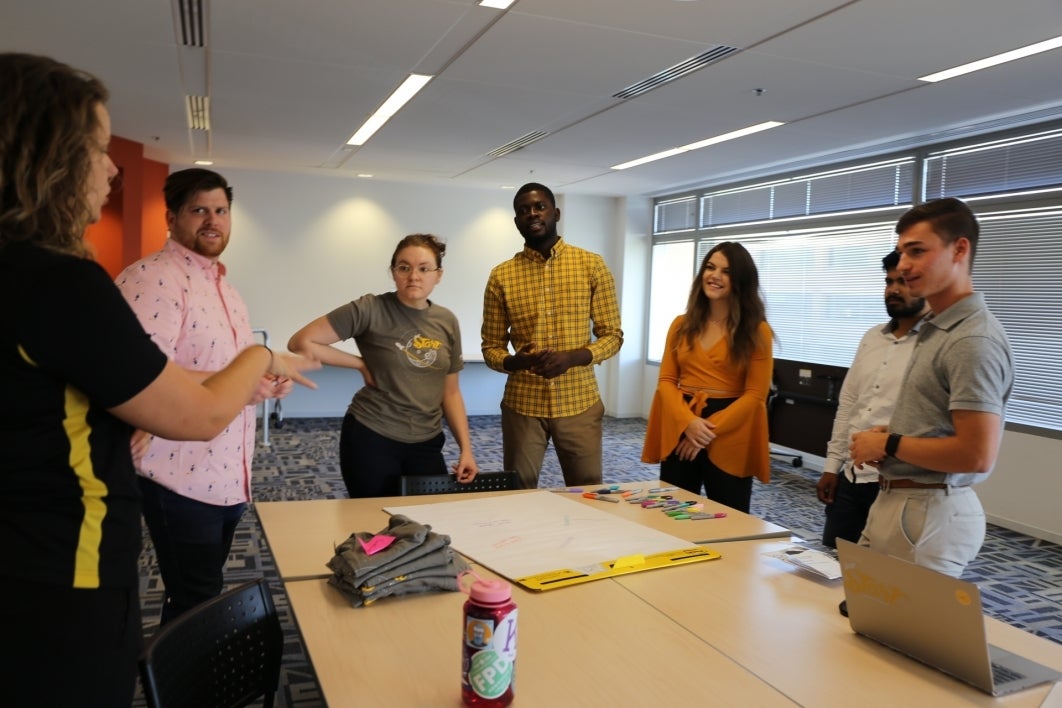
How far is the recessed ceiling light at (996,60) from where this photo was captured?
3779 millimetres

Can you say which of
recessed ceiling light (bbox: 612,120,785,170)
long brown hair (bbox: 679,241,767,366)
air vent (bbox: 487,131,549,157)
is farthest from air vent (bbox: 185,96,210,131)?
long brown hair (bbox: 679,241,767,366)

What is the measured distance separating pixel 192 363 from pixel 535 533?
1.01 meters

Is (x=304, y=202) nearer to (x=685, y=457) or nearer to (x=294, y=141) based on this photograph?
(x=294, y=141)

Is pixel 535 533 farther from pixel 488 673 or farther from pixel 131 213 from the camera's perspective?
pixel 131 213

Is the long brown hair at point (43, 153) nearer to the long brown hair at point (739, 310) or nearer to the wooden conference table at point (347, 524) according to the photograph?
the wooden conference table at point (347, 524)

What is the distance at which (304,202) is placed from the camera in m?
9.18

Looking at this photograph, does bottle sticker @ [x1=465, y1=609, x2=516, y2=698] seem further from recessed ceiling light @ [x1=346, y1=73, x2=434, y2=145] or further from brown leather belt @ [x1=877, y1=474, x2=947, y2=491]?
recessed ceiling light @ [x1=346, y1=73, x2=434, y2=145]

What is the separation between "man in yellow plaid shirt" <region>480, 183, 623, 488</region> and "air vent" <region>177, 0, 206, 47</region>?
6.34 ft

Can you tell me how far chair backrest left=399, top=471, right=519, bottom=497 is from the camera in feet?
8.74

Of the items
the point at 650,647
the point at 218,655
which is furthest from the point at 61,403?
the point at 650,647

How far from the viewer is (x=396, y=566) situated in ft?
5.41

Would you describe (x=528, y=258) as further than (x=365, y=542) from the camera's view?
Yes

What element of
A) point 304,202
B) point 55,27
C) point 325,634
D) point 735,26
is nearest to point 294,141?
point 304,202

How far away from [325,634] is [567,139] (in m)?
5.49
